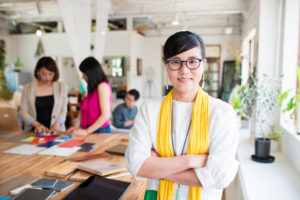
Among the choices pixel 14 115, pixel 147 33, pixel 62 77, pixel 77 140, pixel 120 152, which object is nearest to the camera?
pixel 120 152

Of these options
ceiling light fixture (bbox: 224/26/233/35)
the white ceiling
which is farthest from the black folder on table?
ceiling light fixture (bbox: 224/26/233/35)

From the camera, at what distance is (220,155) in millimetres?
1075

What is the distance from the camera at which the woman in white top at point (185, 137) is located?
1080 mm

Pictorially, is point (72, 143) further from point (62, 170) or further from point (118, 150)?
point (62, 170)

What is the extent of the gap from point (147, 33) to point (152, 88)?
2331 mm

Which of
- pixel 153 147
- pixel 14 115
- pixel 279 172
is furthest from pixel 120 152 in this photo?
pixel 14 115

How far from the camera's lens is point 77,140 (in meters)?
2.52

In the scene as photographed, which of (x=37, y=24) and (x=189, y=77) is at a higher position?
(x=37, y=24)

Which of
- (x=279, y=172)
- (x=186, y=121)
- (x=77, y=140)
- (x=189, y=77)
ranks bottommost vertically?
(x=279, y=172)

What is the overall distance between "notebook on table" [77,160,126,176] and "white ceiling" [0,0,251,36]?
5.09 m

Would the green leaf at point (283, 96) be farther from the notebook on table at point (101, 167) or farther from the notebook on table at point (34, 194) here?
the notebook on table at point (34, 194)

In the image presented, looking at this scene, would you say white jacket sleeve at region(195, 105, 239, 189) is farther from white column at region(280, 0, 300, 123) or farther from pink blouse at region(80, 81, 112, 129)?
white column at region(280, 0, 300, 123)

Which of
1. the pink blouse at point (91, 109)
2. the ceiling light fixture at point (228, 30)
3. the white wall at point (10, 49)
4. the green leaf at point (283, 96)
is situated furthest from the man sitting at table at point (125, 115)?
the white wall at point (10, 49)

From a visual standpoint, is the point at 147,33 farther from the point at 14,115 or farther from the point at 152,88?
the point at 14,115
